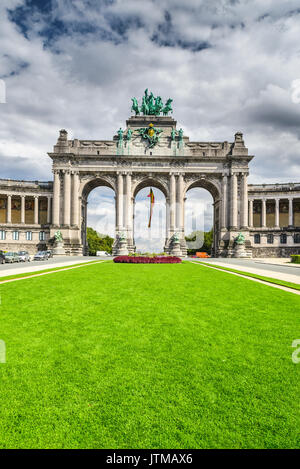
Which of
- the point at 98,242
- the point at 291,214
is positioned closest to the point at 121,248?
the point at 291,214

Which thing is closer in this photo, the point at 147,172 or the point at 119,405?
the point at 119,405

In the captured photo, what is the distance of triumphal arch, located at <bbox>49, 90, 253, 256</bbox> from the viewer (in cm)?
5762

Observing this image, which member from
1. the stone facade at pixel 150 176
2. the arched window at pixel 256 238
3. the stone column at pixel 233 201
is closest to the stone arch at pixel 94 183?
the stone facade at pixel 150 176

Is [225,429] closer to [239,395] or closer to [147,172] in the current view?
[239,395]

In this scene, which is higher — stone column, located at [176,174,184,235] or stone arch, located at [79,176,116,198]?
stone arch, located at [79,176,116,198]

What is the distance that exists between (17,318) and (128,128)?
193ft

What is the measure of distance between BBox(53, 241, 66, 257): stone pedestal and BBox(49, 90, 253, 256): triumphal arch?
80.4 inches

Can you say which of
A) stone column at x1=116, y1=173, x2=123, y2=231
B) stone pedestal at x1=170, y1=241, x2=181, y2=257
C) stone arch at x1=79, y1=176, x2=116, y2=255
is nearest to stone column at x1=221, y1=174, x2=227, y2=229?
stone pedestal at x1=170, y1=241, x2=181, y2=257

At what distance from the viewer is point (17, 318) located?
757 cm

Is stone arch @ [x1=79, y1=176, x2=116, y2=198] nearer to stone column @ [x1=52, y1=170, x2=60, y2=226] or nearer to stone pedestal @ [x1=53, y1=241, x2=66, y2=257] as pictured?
stone column @ [x1=52, y1=170, x2=60, y2=226]

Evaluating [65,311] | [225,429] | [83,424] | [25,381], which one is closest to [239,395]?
[225,429]

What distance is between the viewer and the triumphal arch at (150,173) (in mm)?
57625

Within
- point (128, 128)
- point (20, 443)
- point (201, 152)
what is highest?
point (128, 128)

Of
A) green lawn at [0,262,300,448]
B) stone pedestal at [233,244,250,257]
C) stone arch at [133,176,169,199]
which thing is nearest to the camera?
green lawn at [0,262,300,448]
